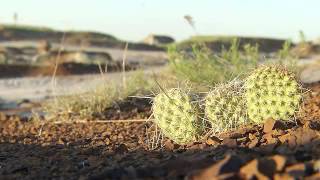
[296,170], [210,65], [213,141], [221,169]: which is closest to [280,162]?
[296,170]

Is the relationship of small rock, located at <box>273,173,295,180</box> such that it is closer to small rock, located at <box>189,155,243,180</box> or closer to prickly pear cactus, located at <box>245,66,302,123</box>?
small rock, located at <box>189,155,243,180</box>

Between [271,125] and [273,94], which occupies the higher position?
[273,94]

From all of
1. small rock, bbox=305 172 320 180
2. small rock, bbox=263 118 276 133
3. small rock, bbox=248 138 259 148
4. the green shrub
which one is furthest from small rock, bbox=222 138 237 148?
the green shrub

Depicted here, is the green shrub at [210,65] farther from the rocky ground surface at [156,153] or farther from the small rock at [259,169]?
the small rock at [259,169]

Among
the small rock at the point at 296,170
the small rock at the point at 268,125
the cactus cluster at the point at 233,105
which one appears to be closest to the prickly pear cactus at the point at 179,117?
the cactus cluster at the point at 233,105

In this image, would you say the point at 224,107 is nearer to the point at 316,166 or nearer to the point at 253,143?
the point at 253,143

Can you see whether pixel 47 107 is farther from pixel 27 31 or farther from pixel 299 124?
pixel 27 31
